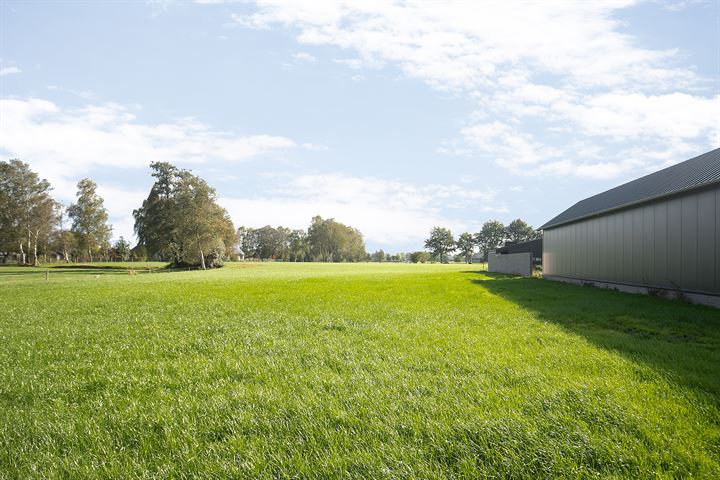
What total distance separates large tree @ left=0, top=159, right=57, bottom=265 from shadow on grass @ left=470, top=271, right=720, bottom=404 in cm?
6889

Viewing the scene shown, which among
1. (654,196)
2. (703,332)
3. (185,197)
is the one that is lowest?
(703,332)

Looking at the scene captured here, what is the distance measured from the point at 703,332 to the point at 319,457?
858 centimetres

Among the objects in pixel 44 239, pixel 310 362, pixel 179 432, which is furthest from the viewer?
pixel 44 239

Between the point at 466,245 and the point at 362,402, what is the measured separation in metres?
124

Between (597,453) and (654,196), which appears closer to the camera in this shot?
(597,453)

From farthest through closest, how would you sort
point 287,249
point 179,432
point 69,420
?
1. point 287,249
2. point 69,420
3. point 179,432

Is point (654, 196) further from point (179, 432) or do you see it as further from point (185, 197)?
point (185, 197)

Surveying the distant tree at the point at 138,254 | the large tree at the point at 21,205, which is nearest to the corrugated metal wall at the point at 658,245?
the large tree at the point at 21,205

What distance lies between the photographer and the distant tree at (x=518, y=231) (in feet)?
364

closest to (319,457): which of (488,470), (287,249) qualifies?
(488,470)

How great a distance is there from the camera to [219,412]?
348 cm

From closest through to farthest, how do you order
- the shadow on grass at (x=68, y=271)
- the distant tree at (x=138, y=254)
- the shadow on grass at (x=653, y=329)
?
1. the shadow on grass at (x=653, y=329)
2. the shadow on grass at (x=68, y=271)
3. the distant tree at (x=138, y=254)

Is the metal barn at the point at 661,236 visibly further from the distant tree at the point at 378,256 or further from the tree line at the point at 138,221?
the distant tree at the point at 378,256

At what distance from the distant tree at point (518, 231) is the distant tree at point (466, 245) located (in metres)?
11.6
